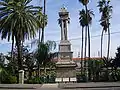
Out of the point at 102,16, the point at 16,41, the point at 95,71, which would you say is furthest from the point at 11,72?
the point at 102,16

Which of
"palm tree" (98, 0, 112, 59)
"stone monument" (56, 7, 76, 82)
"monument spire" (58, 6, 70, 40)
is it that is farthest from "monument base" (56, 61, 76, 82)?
"palm tree" (98, 0, 112, 59)

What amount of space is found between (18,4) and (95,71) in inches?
769

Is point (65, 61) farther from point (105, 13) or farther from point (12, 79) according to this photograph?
point (105, 13)

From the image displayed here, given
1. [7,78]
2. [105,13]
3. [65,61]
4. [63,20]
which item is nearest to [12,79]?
[7,78]

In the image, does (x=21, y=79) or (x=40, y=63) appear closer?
(x=21, y=79)

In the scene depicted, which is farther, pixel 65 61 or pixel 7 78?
pixel 65 61

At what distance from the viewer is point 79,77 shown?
50625 millimetres

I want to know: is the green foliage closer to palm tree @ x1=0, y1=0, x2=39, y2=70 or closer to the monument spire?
palm tree @ x1=0, y1=0, x2=39, y2=70

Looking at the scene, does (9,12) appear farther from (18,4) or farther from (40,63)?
(40,63)

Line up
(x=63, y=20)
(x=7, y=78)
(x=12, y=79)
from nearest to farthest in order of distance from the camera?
(x=12, y=79), (x=7, y=78), (x=63, y=20)

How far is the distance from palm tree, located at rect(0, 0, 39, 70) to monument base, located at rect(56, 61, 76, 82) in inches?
242

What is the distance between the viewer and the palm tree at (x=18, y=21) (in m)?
43.8

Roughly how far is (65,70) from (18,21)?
32.6 feet

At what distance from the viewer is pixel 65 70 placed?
43844 millimetres
